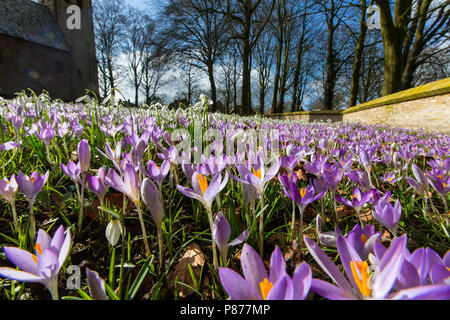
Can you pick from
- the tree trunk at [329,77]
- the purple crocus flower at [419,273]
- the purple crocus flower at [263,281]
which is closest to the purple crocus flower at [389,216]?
the purple crocus flower at [419,273]

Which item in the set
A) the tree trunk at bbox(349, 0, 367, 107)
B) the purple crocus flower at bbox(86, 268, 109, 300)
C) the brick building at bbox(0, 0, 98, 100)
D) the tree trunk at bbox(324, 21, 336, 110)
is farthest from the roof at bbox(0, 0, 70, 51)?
the purple crocus flower at bbox(86, 268, 109, 300)

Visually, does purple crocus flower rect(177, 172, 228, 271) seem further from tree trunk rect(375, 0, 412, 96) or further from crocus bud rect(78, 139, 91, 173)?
tree trunk rect(375, 0, 412, 96)

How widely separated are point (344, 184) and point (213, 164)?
1026 millimetres

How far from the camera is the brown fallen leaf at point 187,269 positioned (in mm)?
725

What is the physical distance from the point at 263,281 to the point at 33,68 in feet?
103

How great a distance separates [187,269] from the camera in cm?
79

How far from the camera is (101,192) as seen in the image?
86 cm

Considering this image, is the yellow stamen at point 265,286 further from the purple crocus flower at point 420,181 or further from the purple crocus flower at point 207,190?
the purple crocus flower at point 420,181

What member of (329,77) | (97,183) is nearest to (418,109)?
(97,183)

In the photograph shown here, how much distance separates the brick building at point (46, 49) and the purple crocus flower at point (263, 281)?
25664mm

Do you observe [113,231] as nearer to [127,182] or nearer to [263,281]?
[127,182]

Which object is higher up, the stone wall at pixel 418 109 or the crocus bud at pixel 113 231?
the stone wall at pixel 418 109
